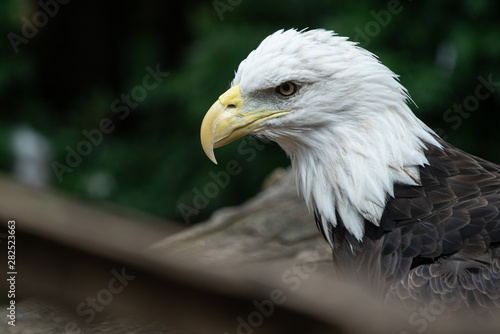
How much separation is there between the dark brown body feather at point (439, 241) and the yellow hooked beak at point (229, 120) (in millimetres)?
631

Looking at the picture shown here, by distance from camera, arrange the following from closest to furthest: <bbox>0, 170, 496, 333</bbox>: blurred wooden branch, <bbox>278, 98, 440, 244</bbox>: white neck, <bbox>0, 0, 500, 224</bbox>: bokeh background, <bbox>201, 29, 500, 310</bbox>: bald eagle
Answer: <bbox>0, 170, 496, 333</bbox>: blurred wooden branch
<bbox>201, 29, 500, 310</bbox>: bald eagle
<bbox>278, 98, 440, 244</bbox>: white neck
<bbox>0, 0, 500, 224</bbox>: bokeh background

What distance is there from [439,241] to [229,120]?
1096mm

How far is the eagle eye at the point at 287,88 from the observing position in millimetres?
2998

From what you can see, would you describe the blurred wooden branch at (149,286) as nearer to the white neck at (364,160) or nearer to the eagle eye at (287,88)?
the white neck at (364,160)

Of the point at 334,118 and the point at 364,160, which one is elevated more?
the point at 334,118

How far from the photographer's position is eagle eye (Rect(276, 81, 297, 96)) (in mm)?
2998

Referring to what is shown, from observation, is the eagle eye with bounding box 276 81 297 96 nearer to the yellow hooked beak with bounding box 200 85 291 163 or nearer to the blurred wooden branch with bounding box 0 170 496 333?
the yellow hooked beak with bounding box 200 85 291 163

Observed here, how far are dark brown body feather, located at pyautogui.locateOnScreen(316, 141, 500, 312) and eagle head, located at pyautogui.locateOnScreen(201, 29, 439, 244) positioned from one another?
67 mm

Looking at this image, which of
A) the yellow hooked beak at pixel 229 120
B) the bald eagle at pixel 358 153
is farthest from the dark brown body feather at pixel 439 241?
the yellow hooked beak at pixel 229 120

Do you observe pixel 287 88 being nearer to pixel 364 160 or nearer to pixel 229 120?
pixel 229 120

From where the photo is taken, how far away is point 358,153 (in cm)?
292

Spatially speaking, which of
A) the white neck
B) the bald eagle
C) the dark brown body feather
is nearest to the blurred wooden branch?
the dark brown body feather

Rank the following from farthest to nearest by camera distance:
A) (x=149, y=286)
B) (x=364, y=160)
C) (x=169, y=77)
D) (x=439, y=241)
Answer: (x=169, y=77) < (x=364, y=160) < (x=439, y=241) < (x=149, y=286)

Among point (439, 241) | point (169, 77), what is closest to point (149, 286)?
point (439, 241)
